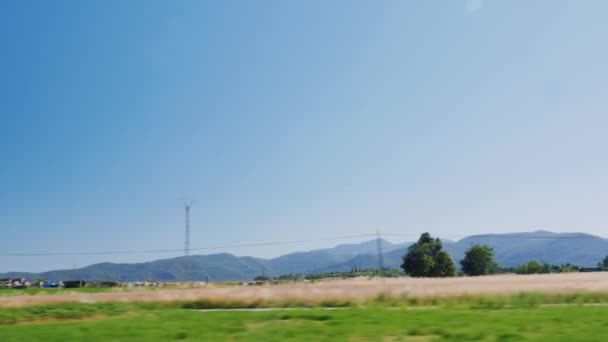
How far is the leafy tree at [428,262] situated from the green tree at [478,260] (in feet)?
39.8

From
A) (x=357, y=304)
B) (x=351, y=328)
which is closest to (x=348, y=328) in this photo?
(x=351, y=328)

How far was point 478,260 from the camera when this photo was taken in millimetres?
107500

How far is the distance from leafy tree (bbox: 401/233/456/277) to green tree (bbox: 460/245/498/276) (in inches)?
478

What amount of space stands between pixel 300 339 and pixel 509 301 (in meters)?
16.7

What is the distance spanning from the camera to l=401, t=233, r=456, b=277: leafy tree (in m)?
96.1

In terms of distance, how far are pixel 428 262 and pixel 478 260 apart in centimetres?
1842

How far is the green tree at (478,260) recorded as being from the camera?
353 ft

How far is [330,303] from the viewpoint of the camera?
27062mm

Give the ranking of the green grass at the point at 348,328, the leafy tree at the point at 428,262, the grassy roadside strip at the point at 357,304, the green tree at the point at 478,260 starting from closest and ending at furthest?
1. the green grass at the point at 348,328
2. the grassy roadside strip at the point at 357,304
3. the leafy tree at the point at 428,262
4. the green tree at the point at 478,260

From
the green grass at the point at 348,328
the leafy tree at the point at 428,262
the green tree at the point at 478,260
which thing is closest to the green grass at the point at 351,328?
the green grass at the point at 348,328

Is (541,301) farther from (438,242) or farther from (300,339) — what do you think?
(438,242)

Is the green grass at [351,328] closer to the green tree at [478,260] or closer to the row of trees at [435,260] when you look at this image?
the row of trees at [435,260]

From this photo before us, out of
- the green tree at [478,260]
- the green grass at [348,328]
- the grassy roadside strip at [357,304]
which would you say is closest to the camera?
the green grass at [348,328]

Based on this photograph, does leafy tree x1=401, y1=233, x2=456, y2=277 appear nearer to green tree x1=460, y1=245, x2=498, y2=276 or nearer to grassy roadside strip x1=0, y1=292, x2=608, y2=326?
green tree x1=460, y1=245, x2=498, y2=276
